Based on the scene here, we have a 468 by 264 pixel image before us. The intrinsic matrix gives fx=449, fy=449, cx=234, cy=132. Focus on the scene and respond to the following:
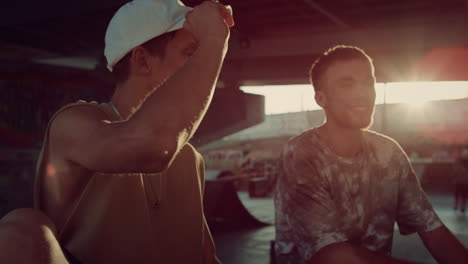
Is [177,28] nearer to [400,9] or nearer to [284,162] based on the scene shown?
[284,162]

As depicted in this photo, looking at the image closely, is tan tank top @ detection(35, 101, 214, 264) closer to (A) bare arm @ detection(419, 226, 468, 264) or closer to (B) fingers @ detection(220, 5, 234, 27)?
(B) fingers @ detection(220, 5, 234, 27)

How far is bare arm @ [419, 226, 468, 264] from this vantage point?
84.1 inches

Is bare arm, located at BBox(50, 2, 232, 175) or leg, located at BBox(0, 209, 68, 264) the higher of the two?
bare arm, located at BBox(50, 2, 232, 175)

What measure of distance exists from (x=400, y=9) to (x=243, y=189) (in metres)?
15.5

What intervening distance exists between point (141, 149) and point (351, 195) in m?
1.70

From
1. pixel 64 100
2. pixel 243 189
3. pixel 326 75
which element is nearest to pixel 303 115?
pixel 243 189

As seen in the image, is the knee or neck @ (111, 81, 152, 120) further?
neck @ (111, 81, 152, 120)

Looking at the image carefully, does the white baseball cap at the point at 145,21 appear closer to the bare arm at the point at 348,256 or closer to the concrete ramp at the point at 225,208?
the bare arm at the point at 348,256

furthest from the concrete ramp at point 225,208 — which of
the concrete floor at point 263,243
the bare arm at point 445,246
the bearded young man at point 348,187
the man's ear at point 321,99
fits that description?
the bare arm at point 445,246

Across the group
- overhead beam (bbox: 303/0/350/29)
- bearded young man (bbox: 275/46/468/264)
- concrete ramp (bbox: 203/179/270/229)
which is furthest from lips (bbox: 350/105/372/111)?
concrete ramp (bbox: 203/179/270/229)

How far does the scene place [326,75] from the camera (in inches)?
106

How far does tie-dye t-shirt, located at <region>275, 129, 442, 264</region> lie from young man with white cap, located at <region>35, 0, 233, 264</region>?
2.00 ft

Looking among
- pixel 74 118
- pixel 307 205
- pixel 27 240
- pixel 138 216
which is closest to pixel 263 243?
pixel 307 205

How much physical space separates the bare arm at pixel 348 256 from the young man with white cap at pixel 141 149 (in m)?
0.51
